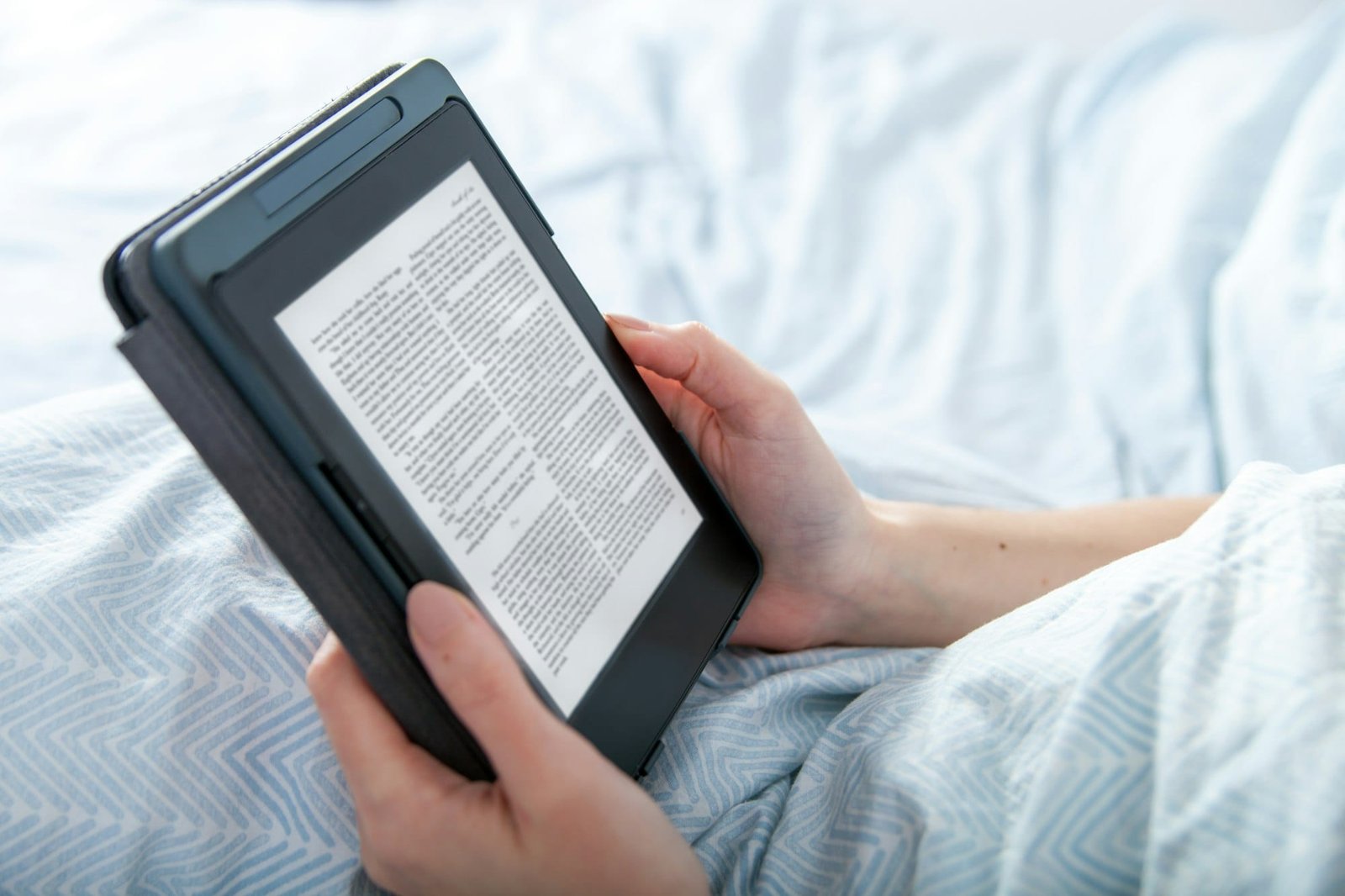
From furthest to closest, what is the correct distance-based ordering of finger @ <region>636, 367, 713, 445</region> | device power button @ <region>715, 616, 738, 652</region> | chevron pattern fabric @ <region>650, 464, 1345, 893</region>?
1. finger @ <region>636, 367, 713, 445</region>
2. device power button @ <region>715, 616, 738, 652</region>
3. chevron pattern fabric @ <region>650, 464, 1345, 893</region>

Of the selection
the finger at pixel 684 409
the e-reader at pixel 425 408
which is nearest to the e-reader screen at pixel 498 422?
the e-reader at pixel 425 408

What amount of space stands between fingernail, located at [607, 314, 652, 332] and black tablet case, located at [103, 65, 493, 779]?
22 cm

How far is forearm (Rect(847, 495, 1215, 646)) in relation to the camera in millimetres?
693

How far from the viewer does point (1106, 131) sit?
1.06 metres

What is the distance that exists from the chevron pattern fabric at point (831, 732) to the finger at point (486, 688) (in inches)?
4.6

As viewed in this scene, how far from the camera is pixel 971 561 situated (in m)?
0.70

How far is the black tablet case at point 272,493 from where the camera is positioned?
367 mm

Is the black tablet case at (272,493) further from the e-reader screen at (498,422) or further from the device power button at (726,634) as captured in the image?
the device power button at (726,634)

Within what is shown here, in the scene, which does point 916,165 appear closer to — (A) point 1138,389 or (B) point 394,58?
(A) point 1138,389

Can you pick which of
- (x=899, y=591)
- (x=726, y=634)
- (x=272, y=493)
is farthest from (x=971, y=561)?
(x=272, y=493)

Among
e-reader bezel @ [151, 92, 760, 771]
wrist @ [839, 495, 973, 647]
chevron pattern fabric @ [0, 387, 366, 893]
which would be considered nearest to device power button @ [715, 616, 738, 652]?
e-reader bezel @ [151, 92, 760, 771]

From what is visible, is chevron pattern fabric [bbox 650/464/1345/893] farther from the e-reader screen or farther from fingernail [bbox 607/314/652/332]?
fingernail [bbox 607/314/652/332]

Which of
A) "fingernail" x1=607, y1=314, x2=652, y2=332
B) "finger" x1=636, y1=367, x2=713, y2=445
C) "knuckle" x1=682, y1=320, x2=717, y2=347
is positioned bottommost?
"finger" x1=636, y1=367, x2=713, y2=445

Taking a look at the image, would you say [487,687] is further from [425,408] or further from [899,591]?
[899,591]
